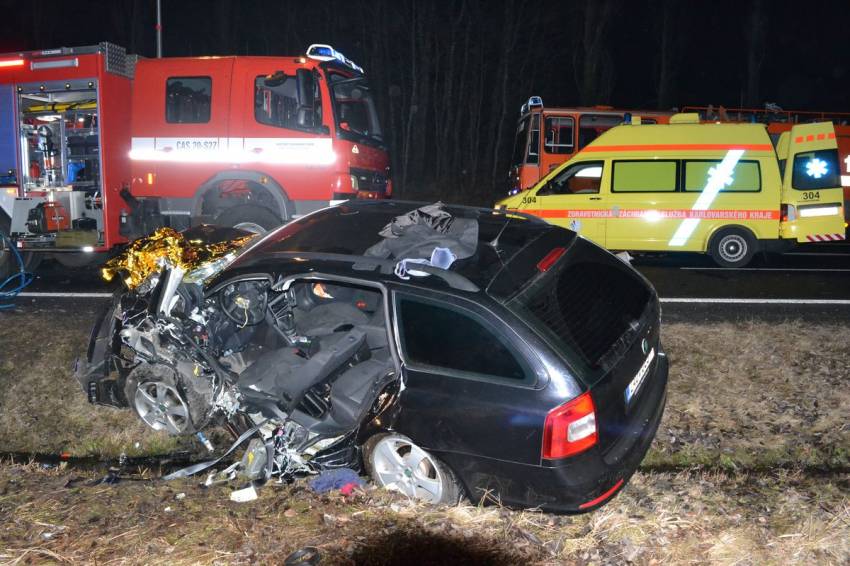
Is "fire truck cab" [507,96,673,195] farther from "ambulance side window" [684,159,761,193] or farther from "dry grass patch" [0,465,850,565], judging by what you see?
"dry grass patch" [0,465,850,565]

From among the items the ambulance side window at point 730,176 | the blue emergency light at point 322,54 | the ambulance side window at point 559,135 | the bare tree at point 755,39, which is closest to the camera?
the blue emergency light at point 322,54

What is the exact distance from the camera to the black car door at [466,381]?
3.16m

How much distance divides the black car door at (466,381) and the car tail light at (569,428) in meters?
0.05

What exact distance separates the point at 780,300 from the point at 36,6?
38.1 metres

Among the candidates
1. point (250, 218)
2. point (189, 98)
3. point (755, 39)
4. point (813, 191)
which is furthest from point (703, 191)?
point (755, 39)

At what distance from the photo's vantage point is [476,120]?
29.9 metres

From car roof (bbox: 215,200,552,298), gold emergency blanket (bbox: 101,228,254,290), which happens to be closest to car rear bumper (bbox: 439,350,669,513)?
car roof (bbox: 215,200,552,298)

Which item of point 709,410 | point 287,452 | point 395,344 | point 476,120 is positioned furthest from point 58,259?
point 476,120

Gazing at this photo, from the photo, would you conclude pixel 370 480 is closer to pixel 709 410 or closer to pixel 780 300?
pixel 709 410

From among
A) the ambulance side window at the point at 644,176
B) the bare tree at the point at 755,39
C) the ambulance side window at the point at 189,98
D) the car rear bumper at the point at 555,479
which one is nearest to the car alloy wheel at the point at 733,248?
the ambulance side window at the point at 644,176

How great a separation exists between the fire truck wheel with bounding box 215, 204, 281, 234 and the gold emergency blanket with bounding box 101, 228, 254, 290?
12.1 feet

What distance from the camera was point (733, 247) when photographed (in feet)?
34.7

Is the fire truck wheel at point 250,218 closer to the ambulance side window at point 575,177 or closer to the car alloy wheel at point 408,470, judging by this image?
the ambulance side window at point 575,177

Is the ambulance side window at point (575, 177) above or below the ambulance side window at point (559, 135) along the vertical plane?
below
